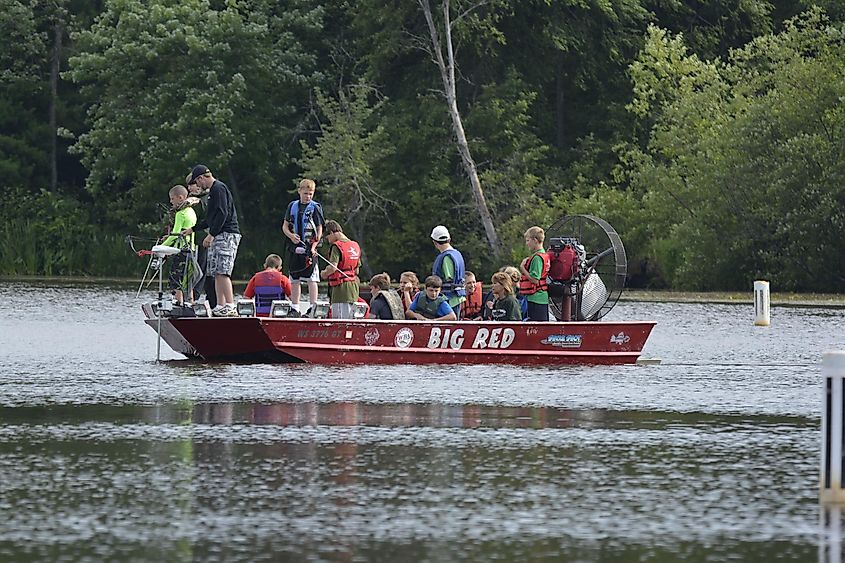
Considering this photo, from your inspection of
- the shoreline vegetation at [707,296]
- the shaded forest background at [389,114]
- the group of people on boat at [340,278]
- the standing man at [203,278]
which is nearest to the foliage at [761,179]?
the shaded forest background at [389,114]

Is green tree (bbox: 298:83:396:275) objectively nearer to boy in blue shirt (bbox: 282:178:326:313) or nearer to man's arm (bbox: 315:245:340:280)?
boy in blue shirt (bbox: 282:178:326:313)

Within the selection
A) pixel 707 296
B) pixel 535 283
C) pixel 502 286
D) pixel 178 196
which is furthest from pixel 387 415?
pixel 707 296

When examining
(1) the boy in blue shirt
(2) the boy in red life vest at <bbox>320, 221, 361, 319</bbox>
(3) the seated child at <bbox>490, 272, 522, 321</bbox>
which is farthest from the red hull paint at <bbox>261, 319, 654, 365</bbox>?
(1) the boy in blue shirt

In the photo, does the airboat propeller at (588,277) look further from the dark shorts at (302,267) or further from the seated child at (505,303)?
the dark shorts at (302,267)

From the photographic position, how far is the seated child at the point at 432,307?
21.8 m

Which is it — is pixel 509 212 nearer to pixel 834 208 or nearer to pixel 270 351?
pixel 834 208

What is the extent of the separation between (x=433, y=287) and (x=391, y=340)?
33.7 inches

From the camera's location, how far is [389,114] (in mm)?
57469

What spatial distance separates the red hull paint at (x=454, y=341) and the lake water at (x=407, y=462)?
1.45 ft

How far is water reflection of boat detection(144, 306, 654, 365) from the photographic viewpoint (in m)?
20.9

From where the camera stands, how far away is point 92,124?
6294cm

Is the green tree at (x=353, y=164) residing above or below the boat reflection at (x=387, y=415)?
above

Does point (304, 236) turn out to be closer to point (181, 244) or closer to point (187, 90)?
point (181, 244)

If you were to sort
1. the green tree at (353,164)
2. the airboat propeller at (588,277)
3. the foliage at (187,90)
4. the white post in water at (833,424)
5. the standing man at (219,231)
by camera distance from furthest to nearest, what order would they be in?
the foliage at (187,90) → the green tree at (353,164) → the airboat propeller at (588,277) → the standing man at (219,231) → the white post in water at (833,424)
